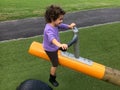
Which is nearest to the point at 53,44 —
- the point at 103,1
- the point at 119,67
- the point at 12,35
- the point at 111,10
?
the point at 119,67

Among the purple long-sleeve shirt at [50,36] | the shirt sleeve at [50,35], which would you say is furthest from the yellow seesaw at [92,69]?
the shirt sleeve at [50,35]

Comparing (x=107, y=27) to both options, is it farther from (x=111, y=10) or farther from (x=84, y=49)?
(x=111, y=10)

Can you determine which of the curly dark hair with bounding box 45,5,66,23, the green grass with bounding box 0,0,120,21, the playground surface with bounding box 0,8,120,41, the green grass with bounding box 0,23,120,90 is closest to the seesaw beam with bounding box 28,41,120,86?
the green grass with bounding box 0,23,120,90

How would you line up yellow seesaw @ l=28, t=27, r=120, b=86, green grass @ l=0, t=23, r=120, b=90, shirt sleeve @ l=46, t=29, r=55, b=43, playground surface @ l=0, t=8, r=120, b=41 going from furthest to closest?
playground surface @ l=0, t=8, r=120, b=41, green grass @ l=0, t=23, r=120, b=90, yellow seesaw @ l=28, t=27, r=120, b=86, shirt sleeve @ l=46, t=29, r=55, b=43

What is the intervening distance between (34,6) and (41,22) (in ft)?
11.4

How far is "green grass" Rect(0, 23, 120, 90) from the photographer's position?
762 centimetres

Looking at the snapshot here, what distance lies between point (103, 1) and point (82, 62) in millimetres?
13233

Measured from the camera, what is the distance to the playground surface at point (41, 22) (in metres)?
12.0

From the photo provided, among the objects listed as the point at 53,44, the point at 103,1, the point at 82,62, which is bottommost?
the point at 103,1

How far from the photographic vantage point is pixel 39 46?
23.1 feet

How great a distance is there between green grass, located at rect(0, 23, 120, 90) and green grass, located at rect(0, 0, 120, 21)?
3.84m

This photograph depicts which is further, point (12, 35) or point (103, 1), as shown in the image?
point (103, 1)

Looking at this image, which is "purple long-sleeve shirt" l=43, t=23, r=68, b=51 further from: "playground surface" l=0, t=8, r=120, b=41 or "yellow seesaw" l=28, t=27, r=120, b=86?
"playground surface" l=0, t=8, r=120, b=41

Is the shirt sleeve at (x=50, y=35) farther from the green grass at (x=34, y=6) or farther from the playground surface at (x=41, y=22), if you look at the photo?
the green grass at (x=34, y=6)
